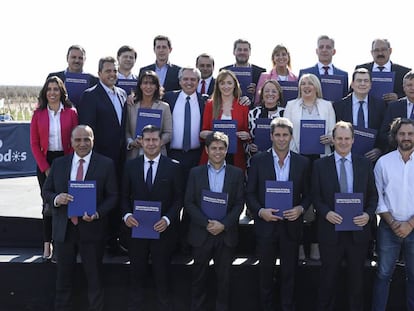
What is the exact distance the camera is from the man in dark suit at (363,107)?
5.34 m

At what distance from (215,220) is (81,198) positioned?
1375mm

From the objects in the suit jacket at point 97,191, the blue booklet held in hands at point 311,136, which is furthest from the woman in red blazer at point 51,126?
the blue booklet held in hands at point 311,136

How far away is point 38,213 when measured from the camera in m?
6.55

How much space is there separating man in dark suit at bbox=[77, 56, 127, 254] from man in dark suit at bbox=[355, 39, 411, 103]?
11.0 feet

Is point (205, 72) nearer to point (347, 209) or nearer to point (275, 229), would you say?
point (275, 229)

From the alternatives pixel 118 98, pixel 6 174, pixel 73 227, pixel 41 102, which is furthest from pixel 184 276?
pixel 6 174

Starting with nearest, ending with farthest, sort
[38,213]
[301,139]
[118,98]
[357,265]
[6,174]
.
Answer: [357,265], [301,139], [118,98], [38,213], [6,174]

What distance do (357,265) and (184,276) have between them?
6.36 ft

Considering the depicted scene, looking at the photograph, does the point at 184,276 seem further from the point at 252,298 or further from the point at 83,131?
the point at 83,131

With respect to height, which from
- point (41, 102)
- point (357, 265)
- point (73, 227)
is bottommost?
point (357, 265)

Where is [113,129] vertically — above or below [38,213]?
above

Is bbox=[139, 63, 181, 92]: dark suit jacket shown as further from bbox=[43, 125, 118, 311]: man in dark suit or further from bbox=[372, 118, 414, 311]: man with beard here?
bbox=[372, 118, 414, 311]: man with beard

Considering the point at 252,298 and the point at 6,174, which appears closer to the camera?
the point at 252,298

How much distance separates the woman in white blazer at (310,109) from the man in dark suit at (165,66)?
183 centimetres
